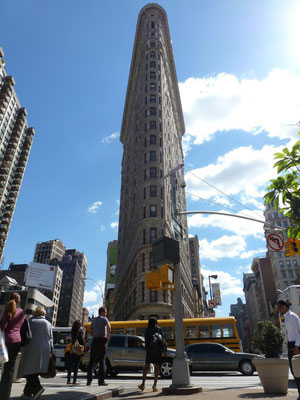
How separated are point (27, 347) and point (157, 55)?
66741mm

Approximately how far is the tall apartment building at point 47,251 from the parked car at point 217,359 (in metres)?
172

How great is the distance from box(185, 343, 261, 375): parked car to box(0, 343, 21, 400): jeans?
12.1 meters

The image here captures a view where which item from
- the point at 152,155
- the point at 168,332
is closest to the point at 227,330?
the point at 168,332

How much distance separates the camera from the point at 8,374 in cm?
489

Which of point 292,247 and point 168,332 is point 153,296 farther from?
point 292,247

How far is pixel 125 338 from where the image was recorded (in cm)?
1448

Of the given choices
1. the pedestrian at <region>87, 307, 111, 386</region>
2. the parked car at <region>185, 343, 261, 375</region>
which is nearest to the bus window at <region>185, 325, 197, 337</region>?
the parked car at <region>185, 343, 261, 375</region>

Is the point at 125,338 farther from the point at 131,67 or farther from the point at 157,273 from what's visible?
the point at 131,67

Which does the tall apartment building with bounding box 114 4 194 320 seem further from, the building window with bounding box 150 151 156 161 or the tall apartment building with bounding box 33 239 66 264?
the tall apartment building with bounding box 33 239 66 264

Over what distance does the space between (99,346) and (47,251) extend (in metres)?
185

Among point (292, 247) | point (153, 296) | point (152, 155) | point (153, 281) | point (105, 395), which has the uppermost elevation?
point (152, 155)

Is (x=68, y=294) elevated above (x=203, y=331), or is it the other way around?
(x=68, y=294)

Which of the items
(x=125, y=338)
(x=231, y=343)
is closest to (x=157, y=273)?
(x=125, y=338)

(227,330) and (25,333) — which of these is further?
(227,330)
